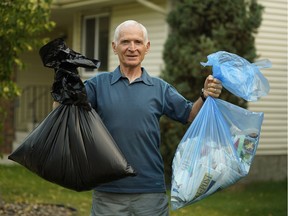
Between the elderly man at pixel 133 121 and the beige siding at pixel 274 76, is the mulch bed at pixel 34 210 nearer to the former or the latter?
the elderly man at pixel 133 121

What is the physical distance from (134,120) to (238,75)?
671mm

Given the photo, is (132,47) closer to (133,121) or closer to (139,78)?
(139,78)

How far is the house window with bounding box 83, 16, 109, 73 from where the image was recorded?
12224 millimetres

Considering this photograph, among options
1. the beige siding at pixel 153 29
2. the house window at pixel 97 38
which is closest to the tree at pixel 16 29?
the beige siding at pixel 153 29

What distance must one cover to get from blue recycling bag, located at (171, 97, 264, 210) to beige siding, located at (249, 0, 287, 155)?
23.0ft

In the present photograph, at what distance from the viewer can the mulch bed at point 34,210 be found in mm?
6703

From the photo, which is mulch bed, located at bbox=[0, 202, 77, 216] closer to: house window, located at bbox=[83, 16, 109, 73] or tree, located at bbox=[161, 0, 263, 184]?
tree, located at bbox=[161, 0, 263, 184]

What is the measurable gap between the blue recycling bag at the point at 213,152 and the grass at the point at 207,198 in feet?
12.4

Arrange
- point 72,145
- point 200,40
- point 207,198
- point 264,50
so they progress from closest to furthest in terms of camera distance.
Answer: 1. point 72,145
2. point 207,198
3. point 200,40
4. point 264,50

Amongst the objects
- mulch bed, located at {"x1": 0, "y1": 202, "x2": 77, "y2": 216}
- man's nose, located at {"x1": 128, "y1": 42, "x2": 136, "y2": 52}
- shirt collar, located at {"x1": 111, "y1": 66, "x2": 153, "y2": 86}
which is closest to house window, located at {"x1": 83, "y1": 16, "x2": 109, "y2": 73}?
mulch bed, located at {"x1": 0, "y1": 202, "x2": 77, "y2": 216}

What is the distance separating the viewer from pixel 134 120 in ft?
11.2

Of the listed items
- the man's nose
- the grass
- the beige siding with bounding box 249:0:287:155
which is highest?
the man's nose

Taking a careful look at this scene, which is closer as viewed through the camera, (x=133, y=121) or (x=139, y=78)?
(x=133, y=121)

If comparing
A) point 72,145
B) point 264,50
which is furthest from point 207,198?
point 72,145
